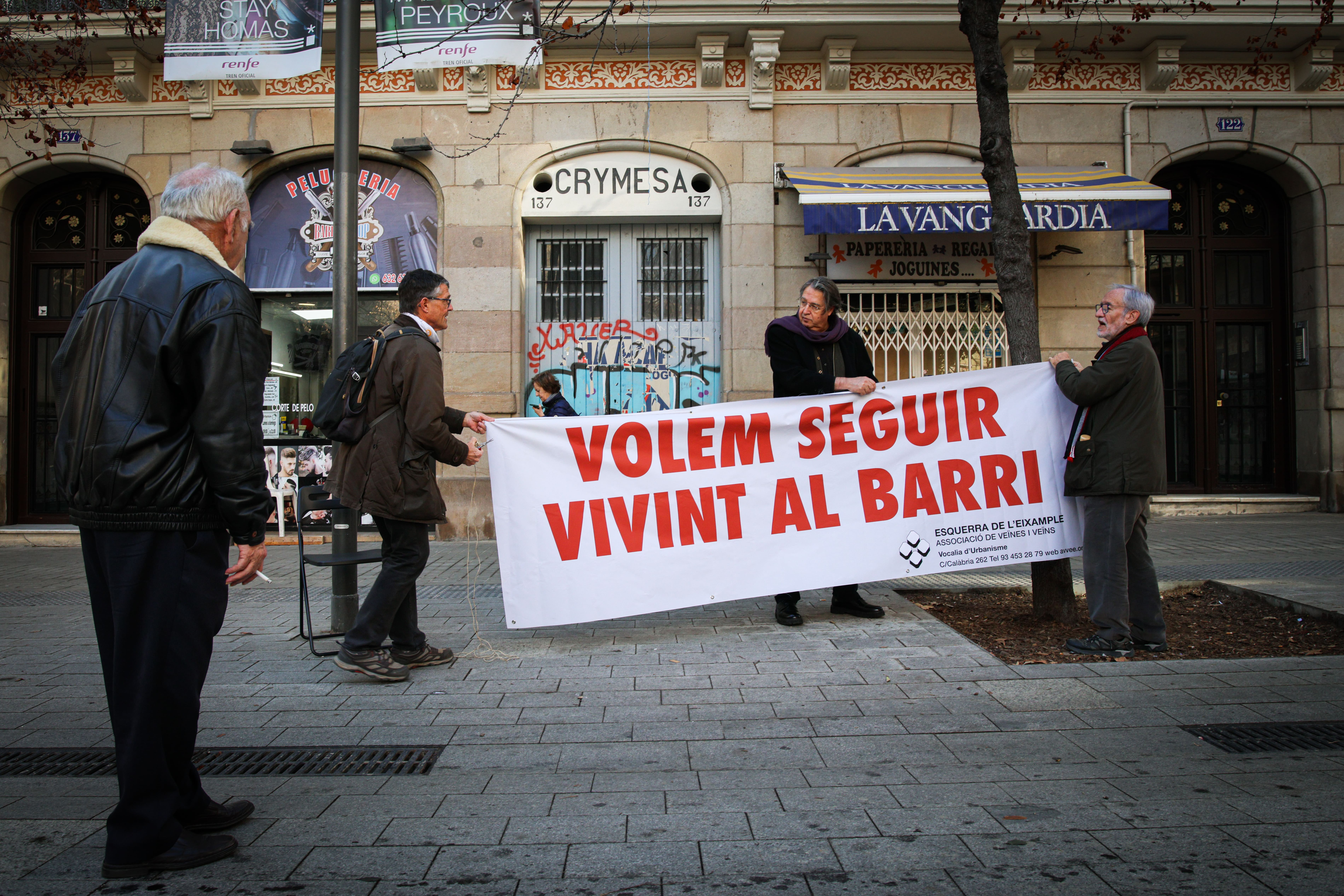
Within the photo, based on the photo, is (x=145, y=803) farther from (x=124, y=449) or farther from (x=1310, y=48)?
(x=1310, y=48)

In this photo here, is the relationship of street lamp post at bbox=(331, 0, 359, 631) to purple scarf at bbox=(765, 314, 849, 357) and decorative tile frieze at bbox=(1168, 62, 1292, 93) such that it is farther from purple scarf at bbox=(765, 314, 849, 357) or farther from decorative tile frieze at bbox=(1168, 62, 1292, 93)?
decorative tile frieze at bbox=(1168, 62, 1292, 93)

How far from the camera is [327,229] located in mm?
11320

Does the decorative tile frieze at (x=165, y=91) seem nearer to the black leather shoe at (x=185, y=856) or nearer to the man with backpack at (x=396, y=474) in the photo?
the man with backpack at (x=396, y=474)

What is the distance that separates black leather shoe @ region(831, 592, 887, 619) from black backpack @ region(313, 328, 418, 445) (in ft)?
10.5

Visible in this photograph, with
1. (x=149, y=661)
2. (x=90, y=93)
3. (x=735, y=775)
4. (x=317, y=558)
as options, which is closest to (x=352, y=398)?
(x=317, y=558)

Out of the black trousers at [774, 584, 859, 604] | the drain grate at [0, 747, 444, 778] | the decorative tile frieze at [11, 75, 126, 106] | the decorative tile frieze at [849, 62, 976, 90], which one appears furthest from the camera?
the decorative tile frieze at [849, 62, 976, 90]

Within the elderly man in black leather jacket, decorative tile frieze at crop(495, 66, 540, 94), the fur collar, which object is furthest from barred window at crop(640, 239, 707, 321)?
the elderly man in black leather jacket

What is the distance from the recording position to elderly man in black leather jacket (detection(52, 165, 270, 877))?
259cm

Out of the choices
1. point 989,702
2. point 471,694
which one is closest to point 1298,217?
point 989,702

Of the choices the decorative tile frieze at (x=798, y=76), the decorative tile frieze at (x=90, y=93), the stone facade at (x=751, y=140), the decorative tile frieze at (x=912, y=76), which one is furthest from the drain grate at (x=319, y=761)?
the decorative tile frieze at (x=90, y=93)

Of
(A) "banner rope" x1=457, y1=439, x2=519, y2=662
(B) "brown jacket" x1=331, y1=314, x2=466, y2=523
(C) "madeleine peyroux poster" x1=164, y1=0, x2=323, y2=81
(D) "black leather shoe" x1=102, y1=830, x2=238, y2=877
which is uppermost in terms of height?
(C) "madeleine peyroux poster" x1=164, y1=0, x2=323, y2=81

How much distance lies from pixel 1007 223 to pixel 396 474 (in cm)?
409

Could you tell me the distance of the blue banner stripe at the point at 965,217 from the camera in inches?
395

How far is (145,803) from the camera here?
2598mm
